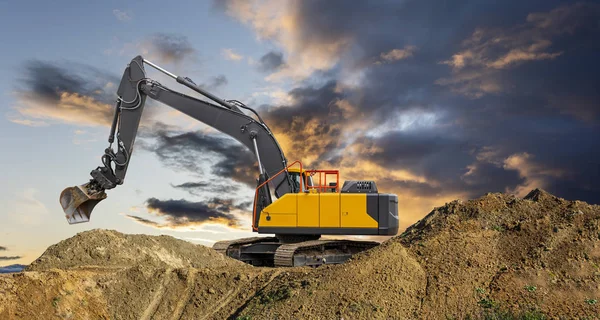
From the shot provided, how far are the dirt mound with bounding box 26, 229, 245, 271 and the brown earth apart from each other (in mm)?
72

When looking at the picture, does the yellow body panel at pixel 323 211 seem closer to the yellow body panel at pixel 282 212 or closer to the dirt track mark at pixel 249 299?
the yellow body panel at pixel 282 212

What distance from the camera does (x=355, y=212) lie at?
1538 centimetres

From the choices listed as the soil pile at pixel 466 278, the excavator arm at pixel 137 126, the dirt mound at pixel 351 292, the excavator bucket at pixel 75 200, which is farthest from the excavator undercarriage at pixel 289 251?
the excavator bucket at pixel 75 200

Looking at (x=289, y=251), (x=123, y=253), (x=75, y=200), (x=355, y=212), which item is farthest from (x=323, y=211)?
(x=75, y=200)

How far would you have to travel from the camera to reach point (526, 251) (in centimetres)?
1262

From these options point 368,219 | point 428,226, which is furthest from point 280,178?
point 428,226

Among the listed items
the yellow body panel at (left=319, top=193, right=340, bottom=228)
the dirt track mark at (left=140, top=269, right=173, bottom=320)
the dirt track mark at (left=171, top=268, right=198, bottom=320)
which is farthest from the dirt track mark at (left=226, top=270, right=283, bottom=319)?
the yellow body panel at (left=319, top=193, right=340, bottom=228)

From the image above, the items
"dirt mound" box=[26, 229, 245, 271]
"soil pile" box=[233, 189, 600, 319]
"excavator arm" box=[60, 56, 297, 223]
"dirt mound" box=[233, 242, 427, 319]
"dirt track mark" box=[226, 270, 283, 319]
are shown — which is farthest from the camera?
"excavator arm" box=[60, 56, 297, 223]

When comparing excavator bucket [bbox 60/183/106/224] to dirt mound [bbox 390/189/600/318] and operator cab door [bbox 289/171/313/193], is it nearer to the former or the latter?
operator cab door [bbox 289/171/313/193]

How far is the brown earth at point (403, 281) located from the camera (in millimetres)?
10562

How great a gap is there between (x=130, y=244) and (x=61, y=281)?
12.2ft

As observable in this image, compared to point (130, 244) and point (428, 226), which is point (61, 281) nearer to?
point (130, 244)

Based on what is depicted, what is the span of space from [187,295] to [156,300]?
2.56ft

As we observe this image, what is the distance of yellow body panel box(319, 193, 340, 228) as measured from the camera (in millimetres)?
15328
